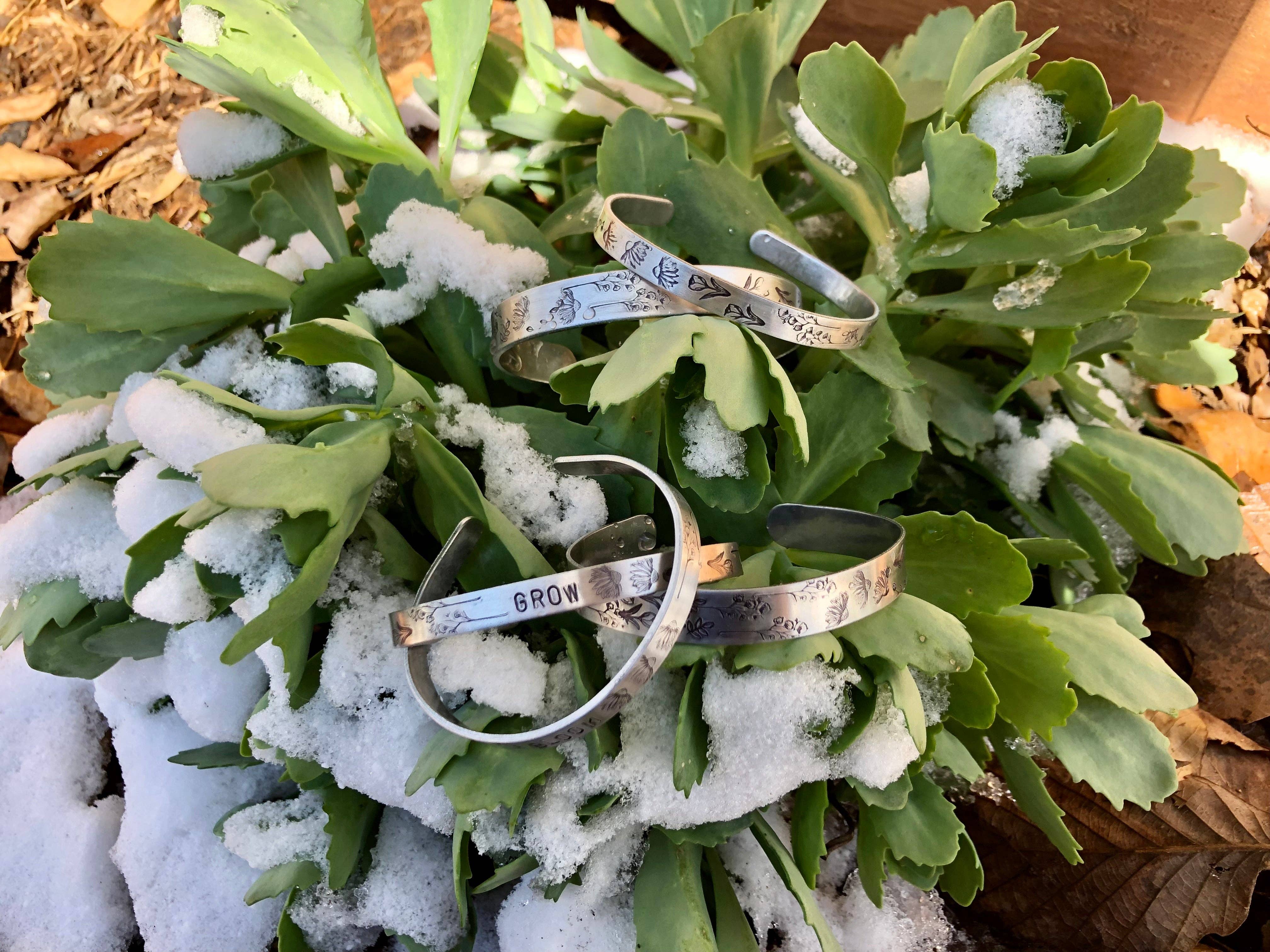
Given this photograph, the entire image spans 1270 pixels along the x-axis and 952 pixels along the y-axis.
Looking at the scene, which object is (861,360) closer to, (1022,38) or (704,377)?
(704,377)

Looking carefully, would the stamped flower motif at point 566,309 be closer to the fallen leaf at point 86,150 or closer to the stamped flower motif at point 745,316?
the stamped flower motif at point 745,316

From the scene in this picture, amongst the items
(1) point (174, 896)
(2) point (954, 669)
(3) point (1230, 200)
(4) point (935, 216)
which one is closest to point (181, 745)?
(1) point (174, 896)

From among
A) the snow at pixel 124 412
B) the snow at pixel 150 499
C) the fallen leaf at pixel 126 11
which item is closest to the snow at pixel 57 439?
the snow at pixel 124 412

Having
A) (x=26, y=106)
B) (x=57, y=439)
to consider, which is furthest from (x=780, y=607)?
(x=26, y=106)

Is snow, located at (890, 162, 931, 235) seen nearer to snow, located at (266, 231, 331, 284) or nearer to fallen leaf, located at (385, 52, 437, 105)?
snow, located at (266, 231, 331, 284)

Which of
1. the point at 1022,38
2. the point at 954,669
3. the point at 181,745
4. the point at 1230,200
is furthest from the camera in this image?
the point at 1230,200

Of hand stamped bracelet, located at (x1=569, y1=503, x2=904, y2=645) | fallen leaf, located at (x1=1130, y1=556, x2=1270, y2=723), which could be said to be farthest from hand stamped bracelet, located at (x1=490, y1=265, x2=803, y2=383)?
fallen leaf, located at (x1=1130, y1=556, x2=1270, y2=723)
